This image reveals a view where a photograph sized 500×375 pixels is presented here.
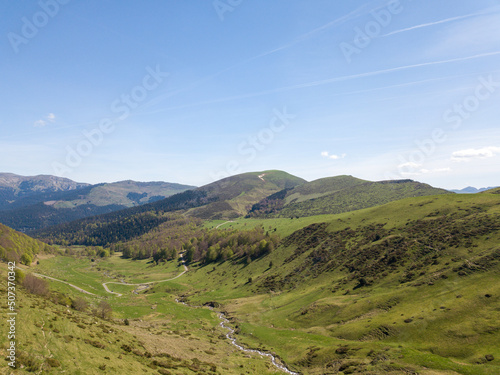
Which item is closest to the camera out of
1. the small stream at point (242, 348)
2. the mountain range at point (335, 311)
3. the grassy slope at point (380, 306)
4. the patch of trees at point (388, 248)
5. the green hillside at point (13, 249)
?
the mountain range at point (335, 311)

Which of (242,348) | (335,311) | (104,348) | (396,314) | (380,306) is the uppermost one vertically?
(104,348)

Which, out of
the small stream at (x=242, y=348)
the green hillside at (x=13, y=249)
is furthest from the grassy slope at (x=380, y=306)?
the green hillside at (x=13, y=249)

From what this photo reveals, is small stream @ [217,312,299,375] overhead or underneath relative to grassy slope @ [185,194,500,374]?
underneath

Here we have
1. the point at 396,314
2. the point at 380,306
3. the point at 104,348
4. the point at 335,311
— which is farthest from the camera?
the point at 335,311

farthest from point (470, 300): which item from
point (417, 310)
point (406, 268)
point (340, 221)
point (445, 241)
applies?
point (340, 221)

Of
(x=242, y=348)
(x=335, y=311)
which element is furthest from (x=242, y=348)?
(x=335, y=311)

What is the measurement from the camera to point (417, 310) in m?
61.5

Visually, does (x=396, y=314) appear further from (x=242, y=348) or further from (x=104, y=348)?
(x=104, y=348)

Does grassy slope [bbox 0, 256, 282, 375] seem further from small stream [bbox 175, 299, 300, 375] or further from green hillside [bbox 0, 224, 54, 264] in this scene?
green hillside [bbox 0, 224, 54, 264]

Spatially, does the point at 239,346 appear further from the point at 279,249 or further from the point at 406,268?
the point at 279,249

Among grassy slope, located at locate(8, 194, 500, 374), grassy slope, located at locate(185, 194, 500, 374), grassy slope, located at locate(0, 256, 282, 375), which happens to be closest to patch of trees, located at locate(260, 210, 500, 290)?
grassy slope, located at locate(8, 194, 500, 374)

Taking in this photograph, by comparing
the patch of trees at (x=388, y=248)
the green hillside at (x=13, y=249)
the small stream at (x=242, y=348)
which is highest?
the patch of trees at (x=388, y=248)

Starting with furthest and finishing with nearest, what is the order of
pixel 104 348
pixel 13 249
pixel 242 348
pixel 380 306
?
pixel 13 249, pixel 380 306, pixel 242 348, pixel 104 348

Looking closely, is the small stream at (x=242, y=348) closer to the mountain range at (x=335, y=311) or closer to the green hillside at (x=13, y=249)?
the mountain range at (x=335, y=311)
